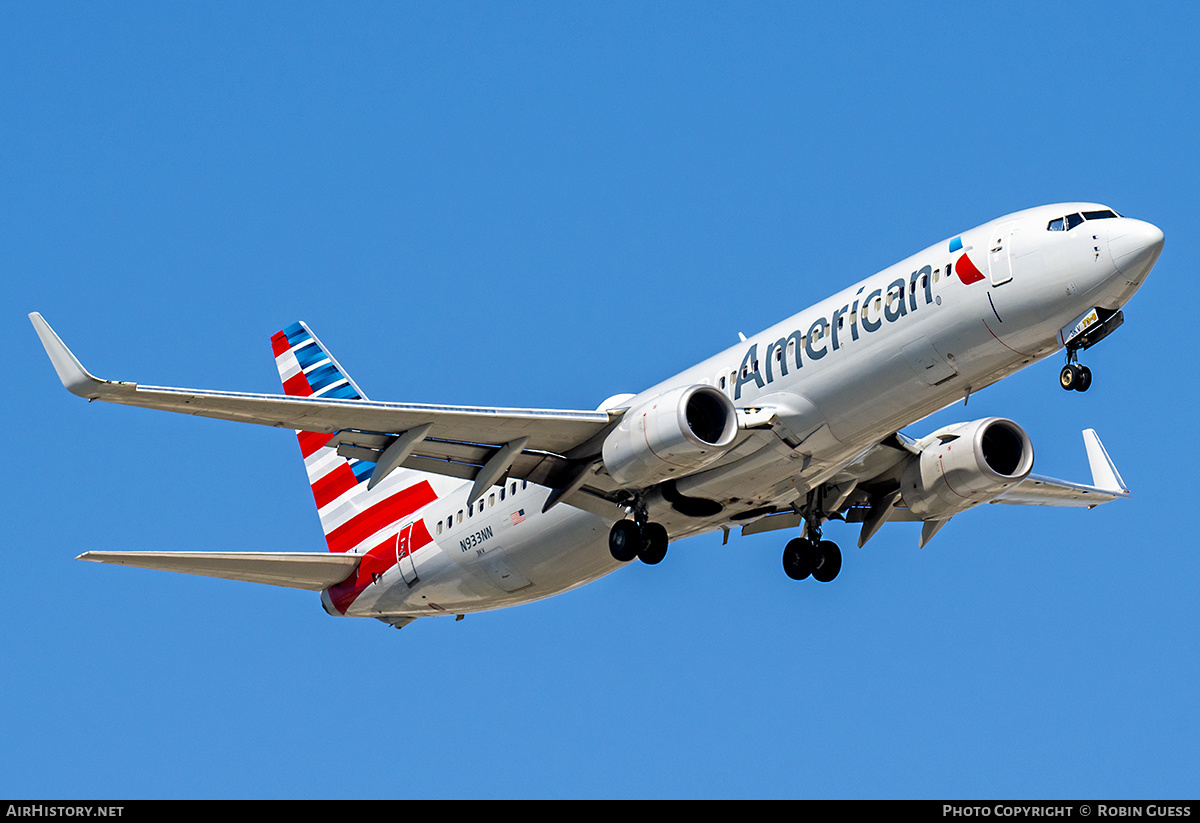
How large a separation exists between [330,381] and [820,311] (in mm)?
17333

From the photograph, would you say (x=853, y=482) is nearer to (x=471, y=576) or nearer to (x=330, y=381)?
(x=471, y=576)

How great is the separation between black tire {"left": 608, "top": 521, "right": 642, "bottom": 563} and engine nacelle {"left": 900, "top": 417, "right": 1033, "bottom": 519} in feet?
21.6

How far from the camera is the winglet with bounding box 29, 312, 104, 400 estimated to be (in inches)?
958

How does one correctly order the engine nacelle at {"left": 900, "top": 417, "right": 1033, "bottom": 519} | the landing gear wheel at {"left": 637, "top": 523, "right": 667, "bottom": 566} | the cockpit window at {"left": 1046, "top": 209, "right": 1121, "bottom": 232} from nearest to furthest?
the cockpit window at {"left": 1046, "top": 209, "right": 1121, "bottom": 232} → the landing gear wheel at {"left": 637, "top": 523, "right": 667, "bottom": 566} → the engine nacelle at {"left": 900, "top": 417, "right": 1033, "bottom": 519}

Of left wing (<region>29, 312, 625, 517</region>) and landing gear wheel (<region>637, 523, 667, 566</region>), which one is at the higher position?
left wing (<region>29, 312, 625, 517</region>)

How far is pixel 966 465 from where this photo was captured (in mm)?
31531

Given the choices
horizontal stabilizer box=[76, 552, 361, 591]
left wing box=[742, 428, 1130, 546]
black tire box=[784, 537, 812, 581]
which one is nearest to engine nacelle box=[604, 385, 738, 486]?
left wing box=[742, 428, 1130, 546]

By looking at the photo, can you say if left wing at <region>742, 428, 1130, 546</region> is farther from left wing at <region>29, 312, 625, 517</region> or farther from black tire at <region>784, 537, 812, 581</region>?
left wing at <region>29, 312, 625, 517</region>

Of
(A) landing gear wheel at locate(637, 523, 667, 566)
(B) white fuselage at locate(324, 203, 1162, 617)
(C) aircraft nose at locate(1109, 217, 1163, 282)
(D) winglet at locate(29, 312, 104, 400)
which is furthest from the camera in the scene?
(A) landing gear wheel at locate(637, 523, 667, 566)

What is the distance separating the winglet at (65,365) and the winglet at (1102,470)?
82.3ft

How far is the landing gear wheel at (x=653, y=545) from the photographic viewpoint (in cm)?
2980

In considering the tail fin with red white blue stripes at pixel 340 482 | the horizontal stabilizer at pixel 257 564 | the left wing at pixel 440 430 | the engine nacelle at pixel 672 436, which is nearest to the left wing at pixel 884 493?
the engine nacelle at pixel 672 436

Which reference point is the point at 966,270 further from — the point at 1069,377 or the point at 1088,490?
the point at 1088,490
